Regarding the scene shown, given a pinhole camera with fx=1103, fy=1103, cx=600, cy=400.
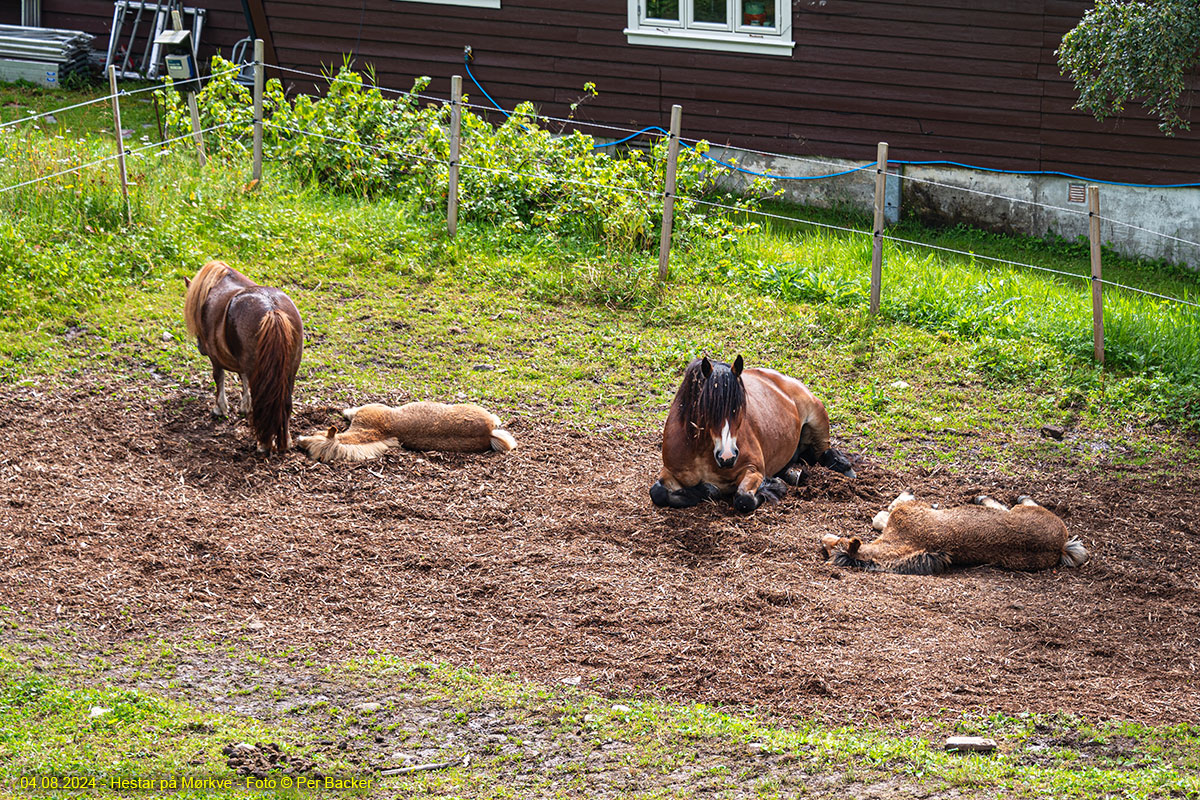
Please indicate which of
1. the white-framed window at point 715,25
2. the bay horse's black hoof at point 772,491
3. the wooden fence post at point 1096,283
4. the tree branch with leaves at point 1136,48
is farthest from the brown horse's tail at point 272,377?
the white-framed window at point 715,25

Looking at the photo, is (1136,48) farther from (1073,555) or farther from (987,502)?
(1073,555)

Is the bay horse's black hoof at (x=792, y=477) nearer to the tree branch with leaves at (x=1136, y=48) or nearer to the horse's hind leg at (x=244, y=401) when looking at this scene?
the horse's hind leg at (x=244, y=401)

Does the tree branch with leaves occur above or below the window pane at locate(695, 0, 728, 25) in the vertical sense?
below

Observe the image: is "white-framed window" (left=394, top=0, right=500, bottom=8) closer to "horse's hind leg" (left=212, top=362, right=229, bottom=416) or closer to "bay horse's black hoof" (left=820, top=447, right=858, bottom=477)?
"horse's hind leg" (left=212, top=362, right=229, bottom=416)

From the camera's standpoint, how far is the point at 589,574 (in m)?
6.37

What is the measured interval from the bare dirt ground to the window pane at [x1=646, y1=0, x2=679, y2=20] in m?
8.98

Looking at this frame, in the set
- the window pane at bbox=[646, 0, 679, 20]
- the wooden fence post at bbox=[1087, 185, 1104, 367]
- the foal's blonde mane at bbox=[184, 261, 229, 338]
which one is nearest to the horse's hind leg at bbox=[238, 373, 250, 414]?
the foal's blonde mane at bbox=[184, 261, 229, 338]

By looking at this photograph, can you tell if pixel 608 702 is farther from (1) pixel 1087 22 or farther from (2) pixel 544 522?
(1) pixel 1087 22

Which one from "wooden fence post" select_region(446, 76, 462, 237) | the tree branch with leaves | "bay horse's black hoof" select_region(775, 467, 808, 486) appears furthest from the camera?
"wooden fence post" select_region(446, 76, 462, 237)

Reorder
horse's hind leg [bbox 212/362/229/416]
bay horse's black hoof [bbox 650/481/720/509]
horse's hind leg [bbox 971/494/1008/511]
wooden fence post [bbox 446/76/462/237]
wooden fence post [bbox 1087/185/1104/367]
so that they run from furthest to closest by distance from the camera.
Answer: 1. wooden fence post [bbox 446/76/462/237]
2. wooden fence post [bbox 1087/185/1104/367]
3. horse's hind leg [bbox 212/362/229/416]
4. bay horse's black hoof [bbox 650/481/720/509]
5. horse's hind leg [bbox 971/494/1008/511]

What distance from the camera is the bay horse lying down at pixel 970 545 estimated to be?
6535 mm

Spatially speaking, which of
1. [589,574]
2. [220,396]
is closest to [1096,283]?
[589,574]

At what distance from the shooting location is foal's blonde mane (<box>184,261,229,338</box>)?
8.20 m

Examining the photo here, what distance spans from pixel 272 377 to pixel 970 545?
4.67 meters
